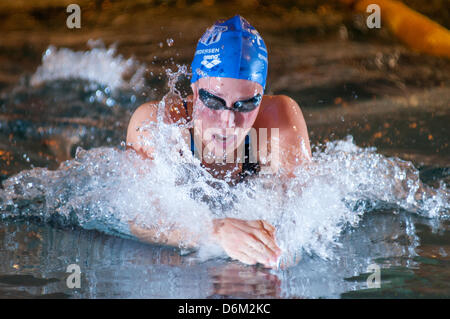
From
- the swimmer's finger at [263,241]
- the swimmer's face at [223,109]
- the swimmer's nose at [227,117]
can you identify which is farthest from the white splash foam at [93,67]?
the swimmer's finger at [263,241]

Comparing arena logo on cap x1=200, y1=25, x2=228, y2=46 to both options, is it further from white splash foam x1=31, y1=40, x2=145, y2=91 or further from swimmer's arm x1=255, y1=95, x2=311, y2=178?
white splash foam x1=31, y1=40, x2=145, y2=91

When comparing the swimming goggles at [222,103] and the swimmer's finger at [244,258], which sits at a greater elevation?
the swimming goggles at [222,103]

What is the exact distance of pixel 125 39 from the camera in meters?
4.46

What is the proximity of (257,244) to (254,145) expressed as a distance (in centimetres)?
69

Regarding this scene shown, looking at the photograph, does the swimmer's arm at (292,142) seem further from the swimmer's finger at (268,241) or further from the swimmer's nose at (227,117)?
the swimmer's finger at (268,241)

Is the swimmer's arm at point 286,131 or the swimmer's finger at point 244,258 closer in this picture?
the swimmer's finger at point 244,258

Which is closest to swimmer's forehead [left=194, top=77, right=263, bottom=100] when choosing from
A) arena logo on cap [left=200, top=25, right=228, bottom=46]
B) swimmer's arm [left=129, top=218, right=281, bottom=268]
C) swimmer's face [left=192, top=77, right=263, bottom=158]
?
swimmer's face [left=192, top=77, right=263, bottom=158]

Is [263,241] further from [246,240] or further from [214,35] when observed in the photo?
[214,35]

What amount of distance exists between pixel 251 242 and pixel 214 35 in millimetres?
826

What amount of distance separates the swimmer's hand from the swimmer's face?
1.48ft

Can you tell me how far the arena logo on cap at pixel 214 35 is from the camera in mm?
Answer: 1848

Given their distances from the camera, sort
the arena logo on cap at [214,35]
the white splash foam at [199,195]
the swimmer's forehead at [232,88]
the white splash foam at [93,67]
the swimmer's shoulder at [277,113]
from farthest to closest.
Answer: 1. the white splash foam at [93,67]
2. the swimmer's shoulder at [277,113]
3. the arena logo on cap at [214,35]
4. the swimmer's forehead at [232,88]
5. the white splash foam at [199,195]

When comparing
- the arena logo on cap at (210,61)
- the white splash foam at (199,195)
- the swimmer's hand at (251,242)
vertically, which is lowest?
the swimmer's hand at (251,242)
